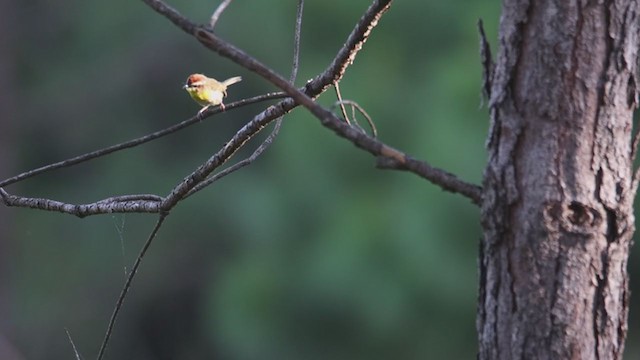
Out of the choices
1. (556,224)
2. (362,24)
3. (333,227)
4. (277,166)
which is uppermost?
(277,166)

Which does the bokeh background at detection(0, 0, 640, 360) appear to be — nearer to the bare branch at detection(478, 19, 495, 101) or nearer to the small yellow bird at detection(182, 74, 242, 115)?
the small yellow bird at detection(182, 74, 242, 115)

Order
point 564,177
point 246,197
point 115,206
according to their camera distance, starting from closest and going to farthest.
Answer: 1. point 564,177
2. point 115,206
3. point 246,197

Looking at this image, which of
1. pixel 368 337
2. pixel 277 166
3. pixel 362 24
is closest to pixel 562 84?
pixel 362 24

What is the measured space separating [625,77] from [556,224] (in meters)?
0.20

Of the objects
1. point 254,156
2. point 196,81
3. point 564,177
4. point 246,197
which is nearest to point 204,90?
point 196,81

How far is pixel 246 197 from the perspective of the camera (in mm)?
7836

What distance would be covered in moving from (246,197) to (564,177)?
667 centimetres

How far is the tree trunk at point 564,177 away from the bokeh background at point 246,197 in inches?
170

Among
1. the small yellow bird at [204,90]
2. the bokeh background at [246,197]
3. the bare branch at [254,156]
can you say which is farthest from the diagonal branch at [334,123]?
the bokeh background at [246,197]

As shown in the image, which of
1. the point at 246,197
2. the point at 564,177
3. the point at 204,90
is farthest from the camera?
the point at 246,197

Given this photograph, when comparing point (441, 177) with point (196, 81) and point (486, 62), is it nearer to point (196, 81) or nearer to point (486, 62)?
point (486, 62)

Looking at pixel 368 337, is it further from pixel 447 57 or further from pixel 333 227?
pixel 447 57

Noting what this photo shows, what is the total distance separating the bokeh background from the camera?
6.36m

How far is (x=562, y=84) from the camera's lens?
4.02ft
